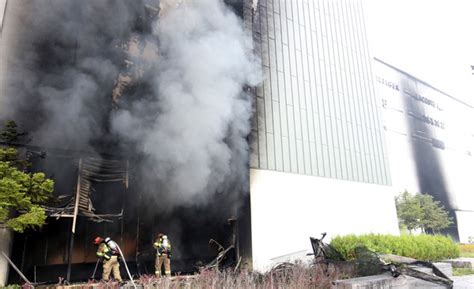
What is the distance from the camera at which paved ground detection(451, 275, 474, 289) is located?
19.5 ft

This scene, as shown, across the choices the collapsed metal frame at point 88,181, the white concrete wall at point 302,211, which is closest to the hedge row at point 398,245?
the white concrete wall at point 302,211

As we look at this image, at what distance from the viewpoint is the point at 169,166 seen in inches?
320

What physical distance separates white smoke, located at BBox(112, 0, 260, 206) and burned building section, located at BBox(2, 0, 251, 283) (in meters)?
0.04

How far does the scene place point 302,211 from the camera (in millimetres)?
9281

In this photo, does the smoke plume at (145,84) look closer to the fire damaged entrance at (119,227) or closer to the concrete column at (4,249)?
the fire damaged entrance at (119,227)

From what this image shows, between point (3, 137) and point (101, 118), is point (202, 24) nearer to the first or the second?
point (101, 118)

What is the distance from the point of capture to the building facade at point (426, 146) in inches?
939

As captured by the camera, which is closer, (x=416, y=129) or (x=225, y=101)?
(x=225, y=101)

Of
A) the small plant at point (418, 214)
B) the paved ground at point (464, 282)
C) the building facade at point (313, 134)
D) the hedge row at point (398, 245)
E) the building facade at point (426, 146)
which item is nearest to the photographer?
the paved ground at point (464, 282)

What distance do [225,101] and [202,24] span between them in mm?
2106

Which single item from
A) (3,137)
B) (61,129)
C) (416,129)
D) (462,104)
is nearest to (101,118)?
(61,129)

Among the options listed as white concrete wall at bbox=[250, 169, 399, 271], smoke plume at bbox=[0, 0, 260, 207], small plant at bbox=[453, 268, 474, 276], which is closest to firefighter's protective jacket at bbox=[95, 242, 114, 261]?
smoke plume at bbox=[0, 0, 260, 207]

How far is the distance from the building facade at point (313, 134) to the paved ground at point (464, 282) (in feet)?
11.3

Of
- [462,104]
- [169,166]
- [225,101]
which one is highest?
[462,104]
